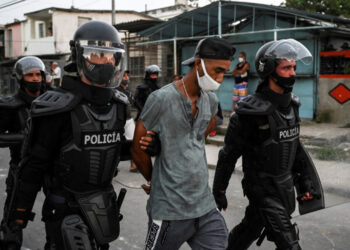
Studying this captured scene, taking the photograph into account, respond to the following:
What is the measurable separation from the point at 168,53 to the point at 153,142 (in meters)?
13.7

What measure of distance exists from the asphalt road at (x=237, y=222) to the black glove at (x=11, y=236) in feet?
5.85

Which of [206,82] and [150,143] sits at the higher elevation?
[206,82]

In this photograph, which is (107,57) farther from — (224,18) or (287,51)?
(224,18)

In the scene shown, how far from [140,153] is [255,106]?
968mm

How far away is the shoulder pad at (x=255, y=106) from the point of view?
291 cm

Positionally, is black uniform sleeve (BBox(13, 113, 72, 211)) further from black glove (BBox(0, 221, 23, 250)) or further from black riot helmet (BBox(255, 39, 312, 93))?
black riot helmet (BBox(255, 39, 312, 93))

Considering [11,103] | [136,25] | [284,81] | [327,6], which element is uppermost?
[327,6]

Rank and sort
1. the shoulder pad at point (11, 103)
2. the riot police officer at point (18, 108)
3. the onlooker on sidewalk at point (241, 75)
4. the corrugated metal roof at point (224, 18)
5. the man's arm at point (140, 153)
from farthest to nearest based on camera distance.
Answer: the onlooker on sidewalk at point (241, 75) → the corrugated metal roof at point (224, 18) → the shoulder pad at point (11, 103) → the riot police officer at point (18, 108) → the man's arm at point (140, 153)

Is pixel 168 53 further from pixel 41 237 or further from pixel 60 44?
pixel 60 44

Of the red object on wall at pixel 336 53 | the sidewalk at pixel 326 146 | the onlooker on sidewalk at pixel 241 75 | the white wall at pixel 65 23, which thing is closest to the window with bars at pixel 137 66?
the onlooker on sidewalk at pixel 241 75

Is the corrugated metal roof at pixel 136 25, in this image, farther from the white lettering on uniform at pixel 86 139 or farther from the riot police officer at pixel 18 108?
the white lettering on uniform at pixel 86 139

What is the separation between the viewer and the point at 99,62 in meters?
2.43

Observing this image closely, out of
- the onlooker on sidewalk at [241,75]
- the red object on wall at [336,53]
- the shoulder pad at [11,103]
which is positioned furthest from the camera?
the onlooker on sidewalk at [241,75]

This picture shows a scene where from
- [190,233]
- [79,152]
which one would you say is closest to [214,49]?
[79,152]
